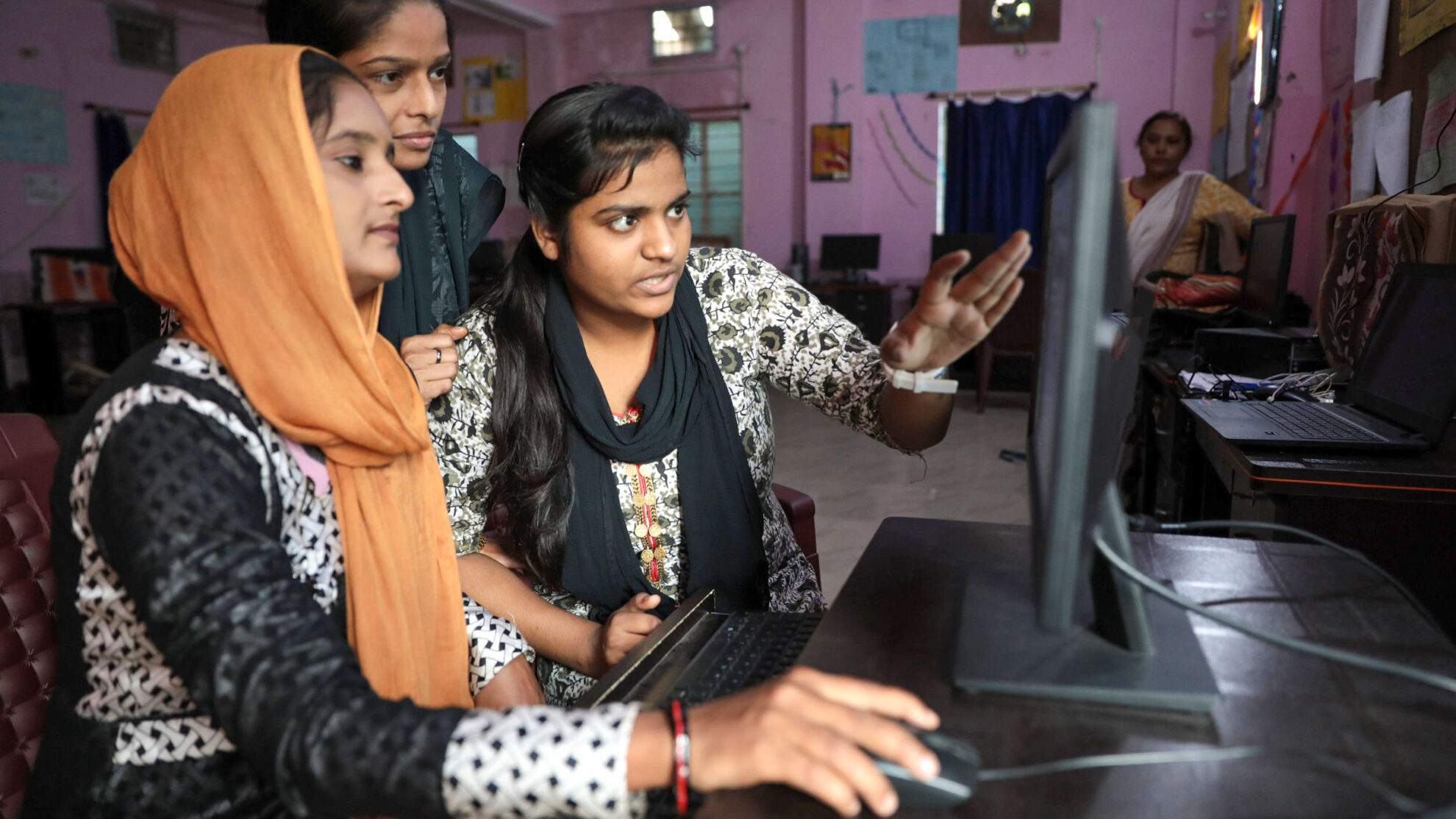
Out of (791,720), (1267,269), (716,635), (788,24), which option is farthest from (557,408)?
(788,24)

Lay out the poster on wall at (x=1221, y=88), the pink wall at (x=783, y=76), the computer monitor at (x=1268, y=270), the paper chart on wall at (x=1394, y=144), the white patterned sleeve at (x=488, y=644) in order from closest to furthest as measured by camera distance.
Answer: the white patterned sleeve at (x=488, y=644), the paper chart on wall at (x=1394, y=144), the computer monitor at (x=1268, y=270), the poster on wall at (x=1221, y=88), the pink wall at (x=783, y=76)

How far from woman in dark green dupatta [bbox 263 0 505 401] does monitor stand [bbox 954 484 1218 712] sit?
2.53 ft

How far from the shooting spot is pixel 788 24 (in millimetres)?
7289

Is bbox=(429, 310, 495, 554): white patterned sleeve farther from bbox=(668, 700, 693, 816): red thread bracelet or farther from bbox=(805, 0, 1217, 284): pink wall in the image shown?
bbox=(805, 0, 1217, 284): pink wall

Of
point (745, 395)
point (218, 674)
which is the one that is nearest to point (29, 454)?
point (218, 674)

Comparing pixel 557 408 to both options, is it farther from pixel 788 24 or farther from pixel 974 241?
pixel 788 24

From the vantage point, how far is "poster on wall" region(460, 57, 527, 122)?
8117mm

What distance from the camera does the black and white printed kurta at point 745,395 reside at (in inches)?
48.8

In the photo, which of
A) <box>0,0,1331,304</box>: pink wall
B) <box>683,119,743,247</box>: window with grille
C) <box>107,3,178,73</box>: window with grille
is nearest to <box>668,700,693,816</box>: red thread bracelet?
<box>0,0,1331,304</box>: pink wall

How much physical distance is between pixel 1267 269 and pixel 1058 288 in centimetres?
230

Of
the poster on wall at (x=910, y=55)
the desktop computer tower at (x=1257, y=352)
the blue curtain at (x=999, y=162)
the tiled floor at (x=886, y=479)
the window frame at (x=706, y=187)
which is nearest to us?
the desktop computer tower at (x=1257, y=352)

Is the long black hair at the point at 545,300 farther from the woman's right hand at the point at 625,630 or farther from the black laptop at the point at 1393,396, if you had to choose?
the black laptop at the point at 1393,396

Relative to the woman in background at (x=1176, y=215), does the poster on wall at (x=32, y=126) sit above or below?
above

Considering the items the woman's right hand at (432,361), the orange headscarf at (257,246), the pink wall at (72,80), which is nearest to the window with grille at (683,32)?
the pink wall at (72,80)
